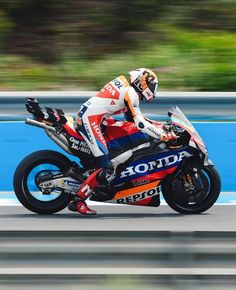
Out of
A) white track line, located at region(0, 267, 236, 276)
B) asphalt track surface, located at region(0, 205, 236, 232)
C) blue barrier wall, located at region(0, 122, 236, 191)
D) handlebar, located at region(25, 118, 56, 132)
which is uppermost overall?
blue barrier wall, located at region(0, 122, 236, 191)

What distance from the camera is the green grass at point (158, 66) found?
13.1 metres

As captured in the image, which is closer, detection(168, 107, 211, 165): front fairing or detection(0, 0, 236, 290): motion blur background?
detection(0, 0, 236, 290): motion blur background

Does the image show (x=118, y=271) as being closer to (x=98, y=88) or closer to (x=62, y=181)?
(x=62, y=181)

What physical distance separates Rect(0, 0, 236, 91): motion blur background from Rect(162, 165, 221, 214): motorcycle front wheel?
331 cm

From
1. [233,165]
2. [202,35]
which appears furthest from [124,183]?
[202,35]

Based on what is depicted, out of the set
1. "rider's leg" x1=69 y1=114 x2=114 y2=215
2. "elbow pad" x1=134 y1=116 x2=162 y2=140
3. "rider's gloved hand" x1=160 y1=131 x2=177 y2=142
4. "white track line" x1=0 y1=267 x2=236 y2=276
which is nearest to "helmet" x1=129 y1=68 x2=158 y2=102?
"elbow pad" x1=134 y1=116 x2=162 y2=140

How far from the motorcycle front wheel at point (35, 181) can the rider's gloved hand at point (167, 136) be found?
1.04 meters

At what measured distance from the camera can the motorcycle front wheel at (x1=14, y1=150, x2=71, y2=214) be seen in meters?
9.65

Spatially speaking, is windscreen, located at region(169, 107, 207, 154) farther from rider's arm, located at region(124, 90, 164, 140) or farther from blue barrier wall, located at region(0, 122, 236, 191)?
blue barrier wall, located at region(0, 122, 236, 191)

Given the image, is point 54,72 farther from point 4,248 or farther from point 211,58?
point 4,248

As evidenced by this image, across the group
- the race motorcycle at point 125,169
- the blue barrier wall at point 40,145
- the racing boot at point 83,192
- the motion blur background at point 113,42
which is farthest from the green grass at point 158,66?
the racing boot at point 83,192

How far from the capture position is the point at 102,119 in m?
9.71

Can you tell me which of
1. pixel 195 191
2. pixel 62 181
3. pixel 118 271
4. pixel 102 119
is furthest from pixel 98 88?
pixel 118 271

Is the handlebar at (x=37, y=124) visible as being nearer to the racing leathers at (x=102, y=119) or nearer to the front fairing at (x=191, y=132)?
the racing leathers at (x=102, y=119)
